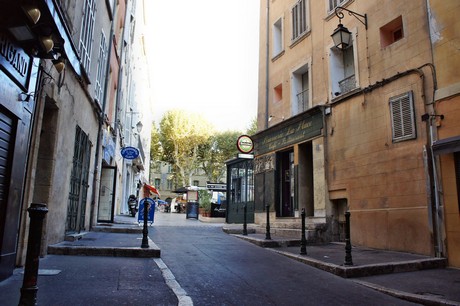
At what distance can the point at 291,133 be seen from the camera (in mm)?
14273

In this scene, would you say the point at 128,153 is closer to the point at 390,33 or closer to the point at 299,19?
the point at 299,19

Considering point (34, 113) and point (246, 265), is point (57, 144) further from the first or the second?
point (246, 265)

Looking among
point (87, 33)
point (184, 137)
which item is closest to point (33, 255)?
point (87, 33)

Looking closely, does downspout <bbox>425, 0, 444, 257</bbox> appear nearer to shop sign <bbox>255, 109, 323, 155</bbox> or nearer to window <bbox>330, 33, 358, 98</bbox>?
window <bbox>330, 33, 358, 98</bbox>

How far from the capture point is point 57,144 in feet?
23.6

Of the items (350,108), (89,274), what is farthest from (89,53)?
(350,108)

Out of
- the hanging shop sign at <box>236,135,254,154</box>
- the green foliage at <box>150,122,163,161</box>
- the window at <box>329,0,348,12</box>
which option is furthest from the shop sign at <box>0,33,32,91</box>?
the green foliage at <box>150,122,163,161</box>

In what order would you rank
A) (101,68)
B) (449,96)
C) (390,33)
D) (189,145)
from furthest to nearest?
(189,145), (101,68), (390,33), (449,96)

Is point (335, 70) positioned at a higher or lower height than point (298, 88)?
lower

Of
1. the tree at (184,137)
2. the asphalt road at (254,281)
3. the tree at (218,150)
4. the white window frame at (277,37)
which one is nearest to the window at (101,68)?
the asphalt road at (254,281)

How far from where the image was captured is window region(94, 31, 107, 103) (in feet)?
37.6

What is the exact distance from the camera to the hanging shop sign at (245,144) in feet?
54.0

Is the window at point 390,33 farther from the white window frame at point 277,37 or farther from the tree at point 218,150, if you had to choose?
the tree at point 218,150

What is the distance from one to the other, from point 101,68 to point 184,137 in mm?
33351
